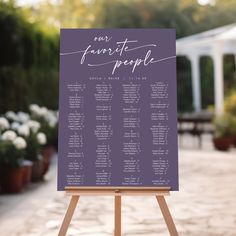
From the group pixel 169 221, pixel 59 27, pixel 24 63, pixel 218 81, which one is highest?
pixel 59 27

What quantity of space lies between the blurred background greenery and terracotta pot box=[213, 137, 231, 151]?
4251mm

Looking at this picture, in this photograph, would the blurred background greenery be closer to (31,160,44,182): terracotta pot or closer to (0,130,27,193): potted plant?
(31,160,44,182): terracotta pot

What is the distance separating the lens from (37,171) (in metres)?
8.33

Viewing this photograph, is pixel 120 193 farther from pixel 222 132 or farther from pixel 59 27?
pixel 59 27

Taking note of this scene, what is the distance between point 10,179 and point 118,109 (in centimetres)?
375

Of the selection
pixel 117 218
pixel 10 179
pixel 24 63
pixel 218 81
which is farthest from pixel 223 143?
pixel 117 218

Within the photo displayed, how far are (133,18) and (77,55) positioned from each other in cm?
2348

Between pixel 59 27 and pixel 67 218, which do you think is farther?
pixel 59 27

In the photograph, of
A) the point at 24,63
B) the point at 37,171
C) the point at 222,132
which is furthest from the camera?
the point at 222,132

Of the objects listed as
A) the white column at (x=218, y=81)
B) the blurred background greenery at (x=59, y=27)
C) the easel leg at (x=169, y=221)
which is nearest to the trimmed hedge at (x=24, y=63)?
the blurred background greenery at (x=59, y=27)

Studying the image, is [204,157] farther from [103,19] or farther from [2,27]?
[103,19]

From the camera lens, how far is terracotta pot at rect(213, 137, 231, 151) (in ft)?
40.5

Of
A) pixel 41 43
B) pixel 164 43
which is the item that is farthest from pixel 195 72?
pixel 164 43

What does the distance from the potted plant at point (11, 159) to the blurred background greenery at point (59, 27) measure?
216 centimetres
